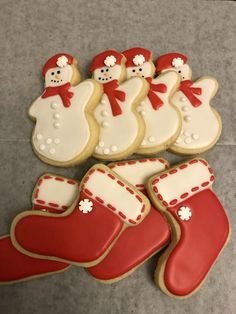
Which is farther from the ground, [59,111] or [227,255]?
[59,111]

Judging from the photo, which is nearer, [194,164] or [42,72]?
[194,164]

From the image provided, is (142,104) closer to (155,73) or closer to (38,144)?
(155,73)

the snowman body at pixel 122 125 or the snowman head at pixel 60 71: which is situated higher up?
the snowman head at pixel 60 71

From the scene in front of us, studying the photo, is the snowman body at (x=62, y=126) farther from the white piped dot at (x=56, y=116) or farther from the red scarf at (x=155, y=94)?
the red scarf at (x=155, y=94)

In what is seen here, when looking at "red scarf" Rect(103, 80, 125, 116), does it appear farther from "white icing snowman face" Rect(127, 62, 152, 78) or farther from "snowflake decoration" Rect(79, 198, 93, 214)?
"snowflake decoration" Rect(79, 198, 93, 214)

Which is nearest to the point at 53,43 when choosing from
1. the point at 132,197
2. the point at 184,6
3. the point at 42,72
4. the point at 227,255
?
the point at 42,72

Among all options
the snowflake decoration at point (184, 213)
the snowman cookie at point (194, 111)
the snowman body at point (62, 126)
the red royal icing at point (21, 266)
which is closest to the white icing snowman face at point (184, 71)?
the snowman cookie at point (194, 111)

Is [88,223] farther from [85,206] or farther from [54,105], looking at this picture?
[54,105]

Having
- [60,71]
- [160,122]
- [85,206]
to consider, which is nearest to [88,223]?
[85,206]
